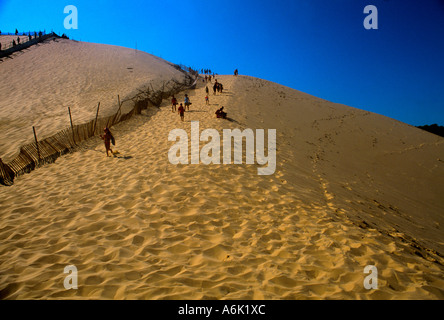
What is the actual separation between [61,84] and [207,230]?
986 inches

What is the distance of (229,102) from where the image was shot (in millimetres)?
18562

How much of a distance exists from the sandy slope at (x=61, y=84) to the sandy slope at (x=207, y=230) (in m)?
6.31

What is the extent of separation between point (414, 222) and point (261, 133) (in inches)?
292

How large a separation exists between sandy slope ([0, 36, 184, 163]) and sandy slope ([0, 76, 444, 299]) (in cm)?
631

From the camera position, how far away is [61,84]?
22078mm

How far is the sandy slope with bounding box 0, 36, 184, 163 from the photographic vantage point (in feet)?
43.1

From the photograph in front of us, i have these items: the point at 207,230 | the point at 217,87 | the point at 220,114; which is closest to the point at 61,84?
the point at 217,87

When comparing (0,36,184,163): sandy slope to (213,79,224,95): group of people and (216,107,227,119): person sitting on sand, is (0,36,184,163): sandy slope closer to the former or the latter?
(213,79,224,95): group of people

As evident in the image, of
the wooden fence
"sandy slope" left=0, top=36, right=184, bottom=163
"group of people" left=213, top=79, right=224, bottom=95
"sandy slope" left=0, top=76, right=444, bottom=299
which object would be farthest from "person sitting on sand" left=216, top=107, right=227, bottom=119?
"group of people" left=213, top=79, right=224, bottom=95

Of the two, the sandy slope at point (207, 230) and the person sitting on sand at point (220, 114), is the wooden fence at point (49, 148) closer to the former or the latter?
the sandy slope at point (207, 230)

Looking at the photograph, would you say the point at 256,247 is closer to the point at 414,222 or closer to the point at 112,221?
the point at 112,221

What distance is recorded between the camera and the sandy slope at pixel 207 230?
9.34 feet

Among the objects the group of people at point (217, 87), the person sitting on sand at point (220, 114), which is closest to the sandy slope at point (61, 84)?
the group of people at point (217, 87)
